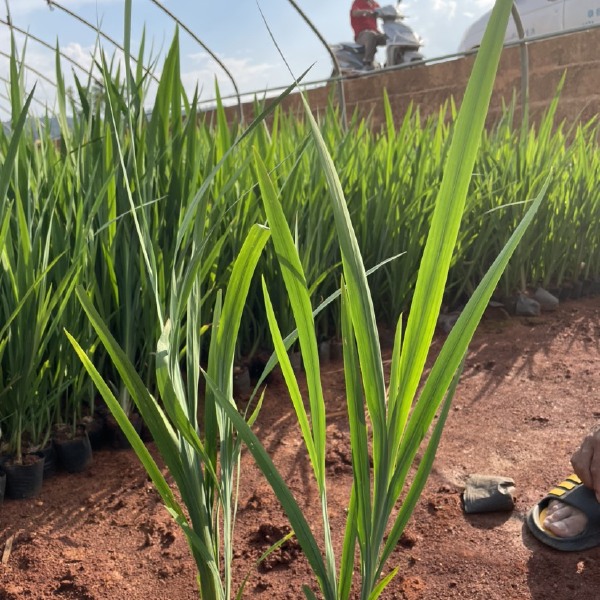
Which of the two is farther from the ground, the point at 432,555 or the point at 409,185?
the point at 409,185

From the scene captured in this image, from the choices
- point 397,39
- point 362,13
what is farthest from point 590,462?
point 362,13

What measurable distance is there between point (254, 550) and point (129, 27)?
0.72 m

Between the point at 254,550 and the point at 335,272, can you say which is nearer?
the point at 254,550

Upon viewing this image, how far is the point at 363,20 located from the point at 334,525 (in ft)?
32.2

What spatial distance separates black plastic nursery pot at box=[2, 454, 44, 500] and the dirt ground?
0.06 ft

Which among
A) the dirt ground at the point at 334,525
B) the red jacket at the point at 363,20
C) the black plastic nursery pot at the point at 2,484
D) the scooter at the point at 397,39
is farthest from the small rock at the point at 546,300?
the red jacket at the point at 363,20

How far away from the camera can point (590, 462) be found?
1.01m

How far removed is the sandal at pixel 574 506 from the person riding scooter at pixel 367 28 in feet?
30.8

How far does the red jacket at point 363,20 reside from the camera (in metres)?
9.51

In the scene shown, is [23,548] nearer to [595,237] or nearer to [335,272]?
[335,272]

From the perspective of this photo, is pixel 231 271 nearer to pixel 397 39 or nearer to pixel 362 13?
pixel 397 39

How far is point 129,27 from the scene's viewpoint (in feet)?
2.58

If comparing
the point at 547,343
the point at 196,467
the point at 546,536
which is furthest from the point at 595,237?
the point at 196,467

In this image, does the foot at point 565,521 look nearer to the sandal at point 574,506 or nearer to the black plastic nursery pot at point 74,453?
the sandal at point 574,506
